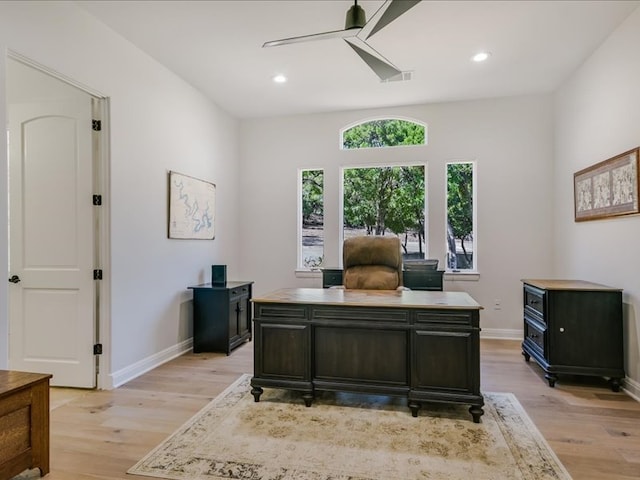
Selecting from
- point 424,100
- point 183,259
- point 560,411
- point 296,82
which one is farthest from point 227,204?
point 560,411

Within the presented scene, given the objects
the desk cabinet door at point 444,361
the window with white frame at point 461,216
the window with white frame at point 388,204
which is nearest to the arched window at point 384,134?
the window with white frame at point 388,204

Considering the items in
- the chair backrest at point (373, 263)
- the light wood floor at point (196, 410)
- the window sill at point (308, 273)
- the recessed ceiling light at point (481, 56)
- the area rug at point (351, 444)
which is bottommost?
the light wood floor at point (196, 410)

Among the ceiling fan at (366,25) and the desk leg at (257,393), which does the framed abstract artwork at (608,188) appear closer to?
the ceiling fan at (366,25)

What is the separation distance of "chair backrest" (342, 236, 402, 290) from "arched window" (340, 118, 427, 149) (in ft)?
6.68

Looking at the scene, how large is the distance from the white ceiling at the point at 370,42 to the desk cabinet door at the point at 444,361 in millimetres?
2465

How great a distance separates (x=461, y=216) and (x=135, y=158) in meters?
3.94

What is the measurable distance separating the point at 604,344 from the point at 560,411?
32.9 inches

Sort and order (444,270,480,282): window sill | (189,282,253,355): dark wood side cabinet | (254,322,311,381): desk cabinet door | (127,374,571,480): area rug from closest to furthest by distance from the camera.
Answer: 1. (127,374,571,480): area rug
2. (254,322,311,381): desk cabinet door
3. (189,282,253,355): dark wood side cabinet
4. (444,270,480,282): window sill

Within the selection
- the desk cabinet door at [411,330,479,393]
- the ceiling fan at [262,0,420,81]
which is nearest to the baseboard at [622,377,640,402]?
the desk cabinet door at [411,330,479,393]

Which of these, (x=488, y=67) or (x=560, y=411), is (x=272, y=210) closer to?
(x=488, y=67)

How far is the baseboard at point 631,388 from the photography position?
3.03 metres

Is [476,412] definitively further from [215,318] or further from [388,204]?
[388,204]

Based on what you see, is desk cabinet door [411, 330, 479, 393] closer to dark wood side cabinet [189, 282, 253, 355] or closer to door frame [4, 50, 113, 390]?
dark wood side cabinet [189, 282, 253, 355]

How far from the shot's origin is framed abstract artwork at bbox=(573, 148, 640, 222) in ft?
10.2
